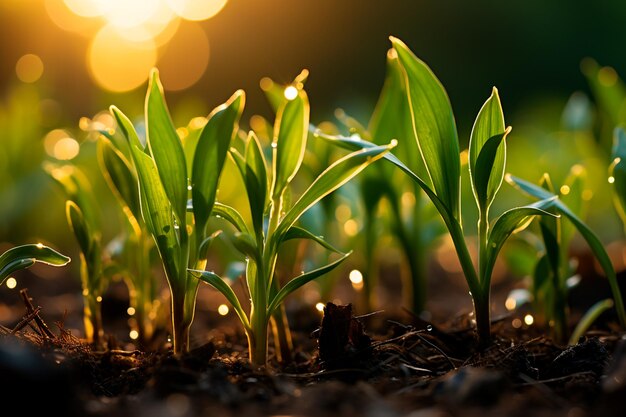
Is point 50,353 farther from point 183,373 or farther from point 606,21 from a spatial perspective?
point 606,21

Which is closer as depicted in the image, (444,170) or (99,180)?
Answer: (444,170)

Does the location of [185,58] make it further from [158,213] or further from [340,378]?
[340,378]

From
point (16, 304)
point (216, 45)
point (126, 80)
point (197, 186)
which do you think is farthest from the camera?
point (216, 45)

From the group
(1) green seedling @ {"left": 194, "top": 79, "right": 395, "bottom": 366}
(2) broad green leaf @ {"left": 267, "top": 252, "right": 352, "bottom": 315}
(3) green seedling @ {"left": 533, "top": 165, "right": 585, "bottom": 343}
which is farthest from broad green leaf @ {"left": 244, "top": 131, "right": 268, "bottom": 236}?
(3) green seedling @ {"left": 533, "top": 165, "right": 585, "bottom": 343}

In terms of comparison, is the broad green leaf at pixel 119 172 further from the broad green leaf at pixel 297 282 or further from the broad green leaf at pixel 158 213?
the broad green leaf at pixel 297 282

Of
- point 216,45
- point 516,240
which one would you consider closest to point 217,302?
point 516,240

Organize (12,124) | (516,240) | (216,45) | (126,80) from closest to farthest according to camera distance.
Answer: (516,240) → (12,124) → (126,80) → (216,45)

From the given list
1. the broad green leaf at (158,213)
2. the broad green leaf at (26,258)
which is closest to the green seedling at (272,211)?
the broad green leaf at (158,213)
